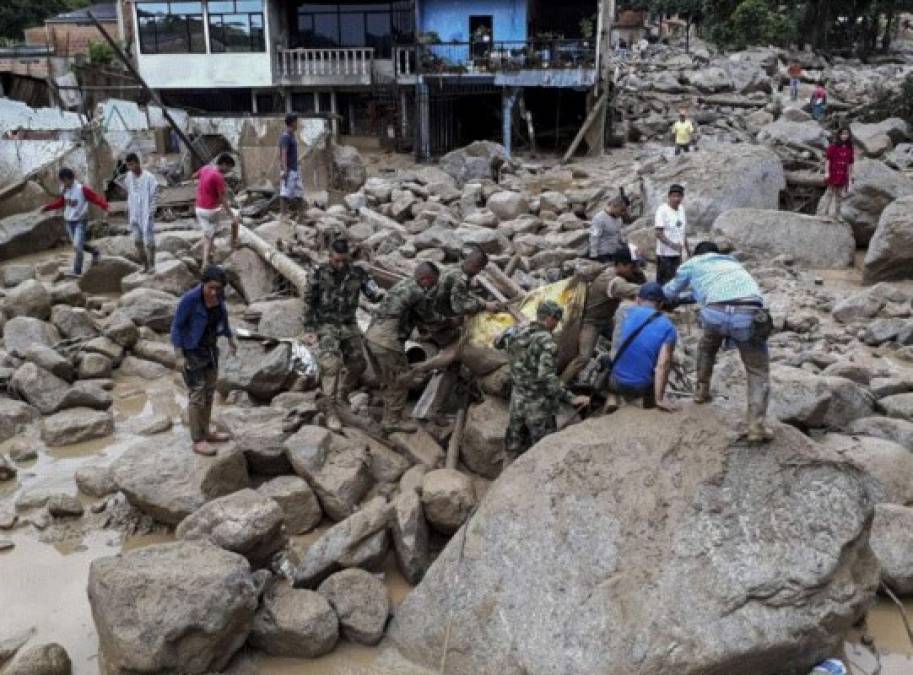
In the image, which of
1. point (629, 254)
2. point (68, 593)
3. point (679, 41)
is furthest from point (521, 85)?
point (679, 41)

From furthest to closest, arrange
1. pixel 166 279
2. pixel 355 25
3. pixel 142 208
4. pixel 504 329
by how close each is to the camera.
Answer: pixel 355 25 < pixel 142 208 < pixel 166 279 < pixel 504 329

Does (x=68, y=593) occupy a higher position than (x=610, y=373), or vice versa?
(x=610, y=373)

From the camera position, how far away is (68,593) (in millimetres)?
6012

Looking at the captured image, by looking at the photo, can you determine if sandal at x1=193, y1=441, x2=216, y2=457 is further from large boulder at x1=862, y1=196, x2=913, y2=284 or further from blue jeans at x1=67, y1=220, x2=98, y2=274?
large boulder at x1=862, y1=196, x2=913, y2=284

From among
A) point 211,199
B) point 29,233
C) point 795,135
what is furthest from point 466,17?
point 211,199

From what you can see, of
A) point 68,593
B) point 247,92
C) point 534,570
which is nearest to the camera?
Answer: point 534,570

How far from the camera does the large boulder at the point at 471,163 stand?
66.8ft

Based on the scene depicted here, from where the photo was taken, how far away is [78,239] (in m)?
11.9

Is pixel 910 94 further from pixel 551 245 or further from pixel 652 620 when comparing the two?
pixel 652 620

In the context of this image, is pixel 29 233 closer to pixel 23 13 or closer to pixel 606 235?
pixel 606 235

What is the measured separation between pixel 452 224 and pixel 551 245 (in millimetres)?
2001

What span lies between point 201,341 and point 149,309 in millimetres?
4092

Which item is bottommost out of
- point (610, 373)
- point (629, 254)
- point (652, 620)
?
point (652, 620)

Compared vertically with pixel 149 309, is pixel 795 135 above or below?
above
